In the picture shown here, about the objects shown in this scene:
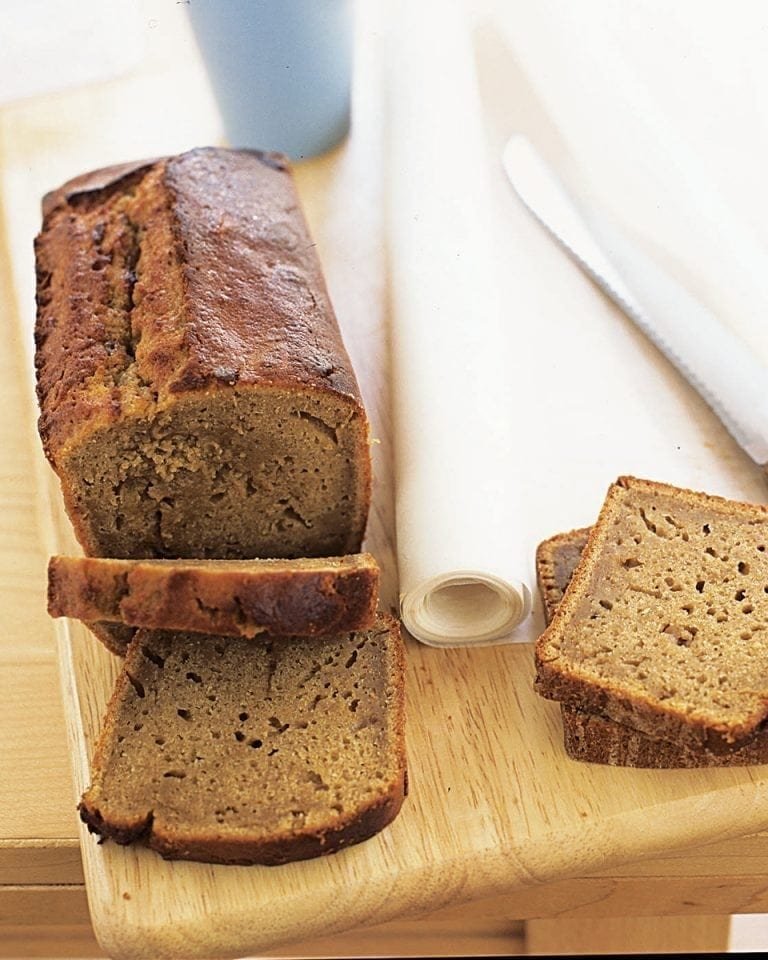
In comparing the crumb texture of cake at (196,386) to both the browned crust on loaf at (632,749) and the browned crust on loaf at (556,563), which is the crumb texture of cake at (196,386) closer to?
the browned crust on loaf at (556,563)

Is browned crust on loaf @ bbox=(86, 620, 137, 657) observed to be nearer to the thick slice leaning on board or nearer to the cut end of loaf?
the cut end of loaf

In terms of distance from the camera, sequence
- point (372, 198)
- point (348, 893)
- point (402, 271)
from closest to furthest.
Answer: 1. point (348, 893)
2. point (402, 271)
3. point (372, 198)

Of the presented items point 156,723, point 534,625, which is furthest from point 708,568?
point 156,723

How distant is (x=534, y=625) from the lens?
2262mm

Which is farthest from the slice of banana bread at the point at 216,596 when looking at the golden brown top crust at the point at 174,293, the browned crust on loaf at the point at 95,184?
the browned crust on loaf at the point at 95,184

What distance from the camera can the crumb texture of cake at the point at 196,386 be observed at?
6.72 ft

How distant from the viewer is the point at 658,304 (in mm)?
2811

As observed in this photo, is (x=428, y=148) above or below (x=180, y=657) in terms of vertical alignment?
above

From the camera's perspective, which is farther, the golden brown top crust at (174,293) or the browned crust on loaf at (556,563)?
the browned crust on loaf at (556,563)

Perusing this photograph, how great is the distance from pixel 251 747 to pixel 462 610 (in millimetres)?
497

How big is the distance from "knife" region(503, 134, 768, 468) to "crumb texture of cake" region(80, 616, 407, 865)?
3.16ft

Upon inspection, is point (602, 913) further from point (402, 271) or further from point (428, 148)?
point (428, 148)

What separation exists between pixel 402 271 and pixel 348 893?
1.41m

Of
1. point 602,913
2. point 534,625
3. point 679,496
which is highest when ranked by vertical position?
point 679,496
